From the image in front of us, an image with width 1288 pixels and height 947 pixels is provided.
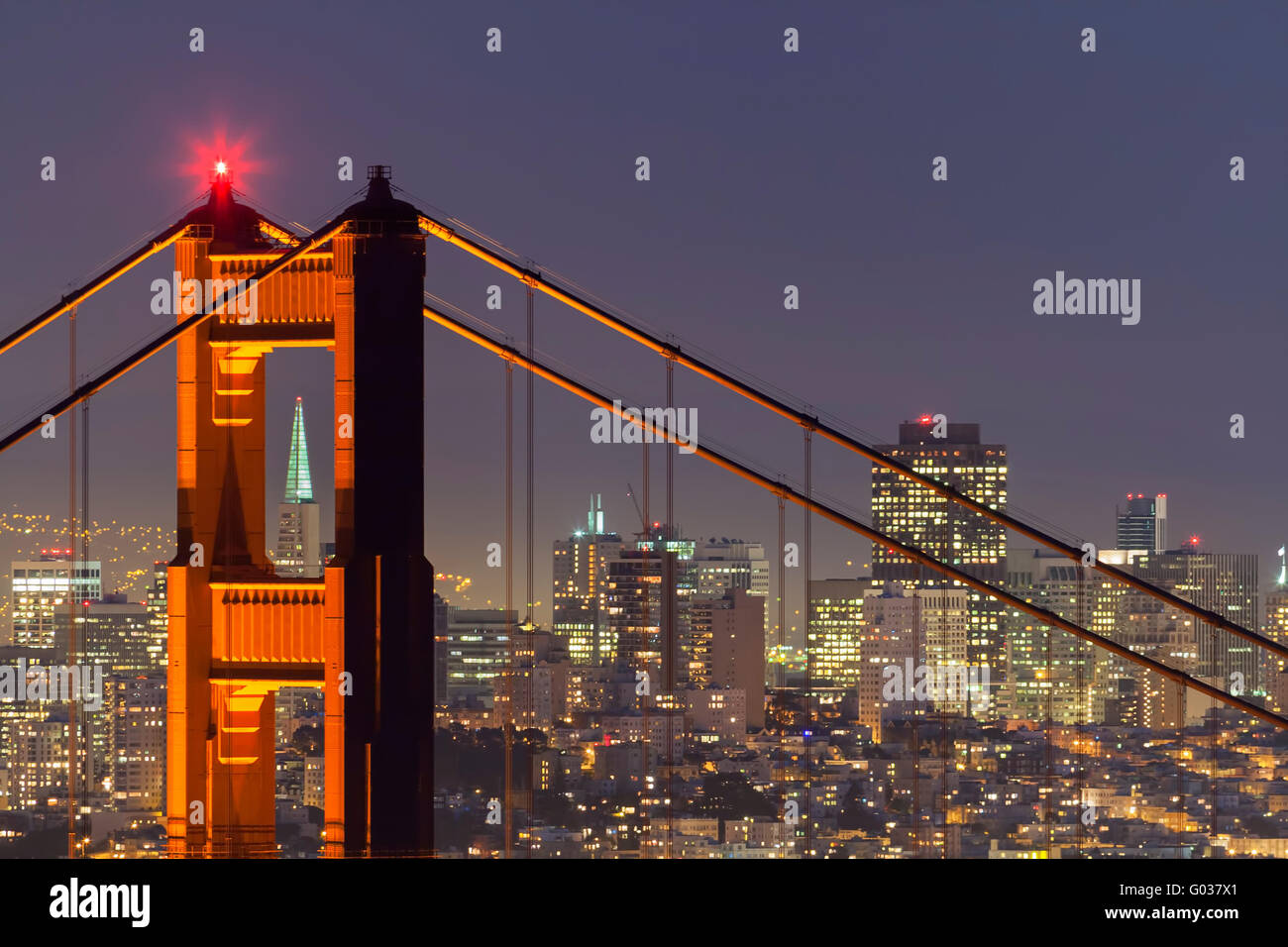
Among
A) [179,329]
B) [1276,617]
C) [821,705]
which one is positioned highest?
[179,329]

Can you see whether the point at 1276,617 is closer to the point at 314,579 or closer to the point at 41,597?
the point at 41,597

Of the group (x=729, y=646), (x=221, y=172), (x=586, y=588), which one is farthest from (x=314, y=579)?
(x=729, y=646)

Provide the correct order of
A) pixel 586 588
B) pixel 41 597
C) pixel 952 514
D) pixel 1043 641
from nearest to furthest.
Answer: pixel 41 597
pixel 586 588
pixel 952 514
pixel 1043 641

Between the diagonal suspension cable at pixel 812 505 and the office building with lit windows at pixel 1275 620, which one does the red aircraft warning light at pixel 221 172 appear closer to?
the diagonal suspension cable at pixel 812 505

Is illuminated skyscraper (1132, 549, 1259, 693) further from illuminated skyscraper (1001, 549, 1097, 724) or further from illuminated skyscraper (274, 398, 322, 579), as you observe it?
illuminated skyscraper (274, 398, 322, 579)

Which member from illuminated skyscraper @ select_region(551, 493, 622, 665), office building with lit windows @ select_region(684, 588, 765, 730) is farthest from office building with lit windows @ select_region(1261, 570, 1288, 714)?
illuminated skyscraper @ select_region(551, 493, 622, 665)

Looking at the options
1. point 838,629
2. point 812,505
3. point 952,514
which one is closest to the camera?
point 812,505
